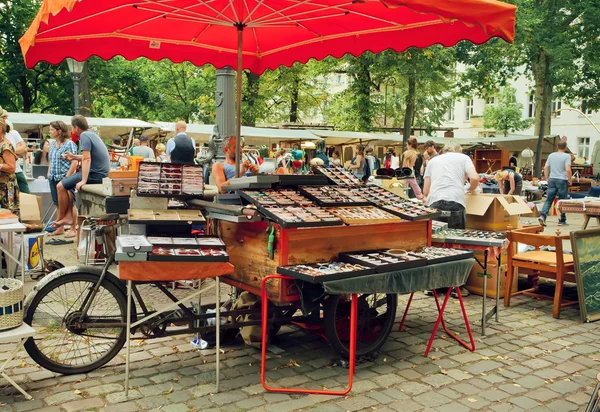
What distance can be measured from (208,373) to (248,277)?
754 millimetres

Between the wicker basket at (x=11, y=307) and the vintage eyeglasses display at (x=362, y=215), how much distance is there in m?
2.22

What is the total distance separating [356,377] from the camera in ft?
13.7

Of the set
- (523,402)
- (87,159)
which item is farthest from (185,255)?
(87,159)

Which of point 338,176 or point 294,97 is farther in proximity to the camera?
point 294,97

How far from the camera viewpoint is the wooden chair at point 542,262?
5.76m

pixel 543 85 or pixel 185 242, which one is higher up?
pixel 543 85

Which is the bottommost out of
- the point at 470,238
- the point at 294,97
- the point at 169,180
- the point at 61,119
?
the point at 470,238

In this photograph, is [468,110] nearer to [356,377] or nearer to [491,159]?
[491,159]

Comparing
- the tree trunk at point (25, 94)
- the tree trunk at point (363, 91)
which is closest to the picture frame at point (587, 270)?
the tree trunk at point (363, 91)

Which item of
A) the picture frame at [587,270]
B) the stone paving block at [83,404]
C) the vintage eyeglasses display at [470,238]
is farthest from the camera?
the picture frame at [587,270]

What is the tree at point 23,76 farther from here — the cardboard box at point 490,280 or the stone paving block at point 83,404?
the stone paving block at point 83,404

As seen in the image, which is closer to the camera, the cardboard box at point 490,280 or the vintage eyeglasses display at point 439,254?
the vintage eyeglasses display at point 439,254

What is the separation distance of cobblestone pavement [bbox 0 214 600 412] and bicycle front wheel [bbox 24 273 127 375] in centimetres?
13

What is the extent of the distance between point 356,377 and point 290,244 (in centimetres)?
111
